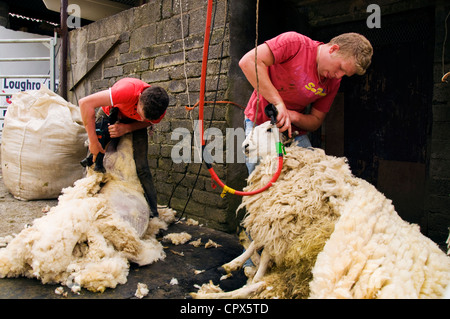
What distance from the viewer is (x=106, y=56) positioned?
482cm

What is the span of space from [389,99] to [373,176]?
893 mm

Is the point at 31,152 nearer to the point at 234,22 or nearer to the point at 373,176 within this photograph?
the point at 234,22

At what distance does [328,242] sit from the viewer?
1.56m

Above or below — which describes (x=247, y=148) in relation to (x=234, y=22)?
below

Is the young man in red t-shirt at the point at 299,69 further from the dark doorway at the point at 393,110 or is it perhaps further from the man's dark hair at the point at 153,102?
the dark doorway at the point at 393,110

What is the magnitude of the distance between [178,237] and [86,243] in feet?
3.06

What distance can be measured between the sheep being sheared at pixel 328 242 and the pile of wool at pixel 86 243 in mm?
654

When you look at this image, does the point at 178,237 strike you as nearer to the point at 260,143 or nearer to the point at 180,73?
the point at 260,143

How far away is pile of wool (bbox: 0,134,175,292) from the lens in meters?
2.03

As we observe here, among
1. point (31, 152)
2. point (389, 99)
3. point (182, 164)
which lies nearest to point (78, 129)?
point (31, 152)

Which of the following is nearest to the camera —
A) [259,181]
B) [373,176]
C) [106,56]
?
[259,181]

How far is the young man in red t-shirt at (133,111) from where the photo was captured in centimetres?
266

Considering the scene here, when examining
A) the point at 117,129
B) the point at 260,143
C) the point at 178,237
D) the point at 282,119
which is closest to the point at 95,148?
the point at 117,129

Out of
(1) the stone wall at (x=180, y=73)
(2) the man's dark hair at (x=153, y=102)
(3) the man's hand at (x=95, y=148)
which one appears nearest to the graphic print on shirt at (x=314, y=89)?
(1) the stone wall at (x=180, y=73)
